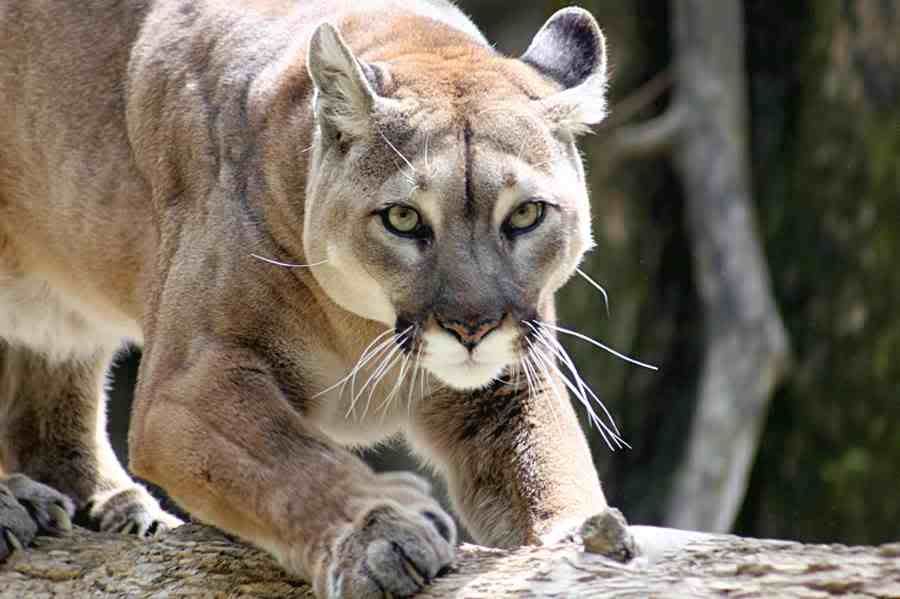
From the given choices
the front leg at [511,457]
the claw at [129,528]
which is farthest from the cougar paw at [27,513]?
the front leg at [511,457]

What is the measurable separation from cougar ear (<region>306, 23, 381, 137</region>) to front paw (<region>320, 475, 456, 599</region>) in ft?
3.64

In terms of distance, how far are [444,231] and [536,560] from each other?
89 centimetres

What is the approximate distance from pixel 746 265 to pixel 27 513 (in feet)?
20.3

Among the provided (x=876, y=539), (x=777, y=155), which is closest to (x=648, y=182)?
(x=777, y=155)

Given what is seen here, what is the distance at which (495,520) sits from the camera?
4.66 meters

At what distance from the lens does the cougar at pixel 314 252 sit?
4.08 meters

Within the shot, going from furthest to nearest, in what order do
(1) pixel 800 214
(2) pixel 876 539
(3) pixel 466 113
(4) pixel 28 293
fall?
(1) pixel 800 214, (2) pixel 876 539, (4) pixel 28 293, (3) pixel 466 113

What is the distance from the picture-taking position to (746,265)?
1005cm

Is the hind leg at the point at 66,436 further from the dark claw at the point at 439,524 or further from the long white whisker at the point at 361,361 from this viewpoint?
the dark claw at the point at 439,524

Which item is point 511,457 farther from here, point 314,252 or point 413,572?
point 413,572

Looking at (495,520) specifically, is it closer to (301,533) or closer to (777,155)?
(301,533)

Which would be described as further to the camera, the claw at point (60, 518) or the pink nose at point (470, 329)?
the claw at point (60, 518)

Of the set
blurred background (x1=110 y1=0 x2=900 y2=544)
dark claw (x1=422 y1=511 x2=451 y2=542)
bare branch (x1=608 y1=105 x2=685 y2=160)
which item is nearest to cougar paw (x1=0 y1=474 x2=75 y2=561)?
dark claw (x1=422 y1=511 x2=451 y2=542)

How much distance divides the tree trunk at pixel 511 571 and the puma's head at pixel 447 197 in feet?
1.94
